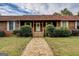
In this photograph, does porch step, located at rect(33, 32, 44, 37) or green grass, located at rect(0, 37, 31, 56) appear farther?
porch step, located at rect(33, 32, 44, 37)

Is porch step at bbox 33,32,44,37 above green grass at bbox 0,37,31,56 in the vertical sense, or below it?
above

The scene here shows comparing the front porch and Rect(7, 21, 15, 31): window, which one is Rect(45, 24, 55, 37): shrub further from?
Rect(7, 21, 15, 31): window

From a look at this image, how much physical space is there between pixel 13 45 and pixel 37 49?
524 millimetres

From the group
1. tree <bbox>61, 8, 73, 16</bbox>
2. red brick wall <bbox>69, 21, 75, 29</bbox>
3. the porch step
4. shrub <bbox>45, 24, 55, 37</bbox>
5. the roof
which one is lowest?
the porch step

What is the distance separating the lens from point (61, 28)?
7664 millimetres

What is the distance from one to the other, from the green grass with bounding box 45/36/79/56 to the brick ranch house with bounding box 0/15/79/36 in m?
0.26

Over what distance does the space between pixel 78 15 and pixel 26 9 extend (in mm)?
1136

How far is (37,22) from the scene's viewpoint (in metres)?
7.66

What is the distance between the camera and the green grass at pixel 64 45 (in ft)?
24.6

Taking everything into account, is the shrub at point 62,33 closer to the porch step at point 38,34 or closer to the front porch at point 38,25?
the front porch at point 38,25

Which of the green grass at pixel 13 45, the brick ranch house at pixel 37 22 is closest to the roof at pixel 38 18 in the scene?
the brick ranch house at pixel 37 22

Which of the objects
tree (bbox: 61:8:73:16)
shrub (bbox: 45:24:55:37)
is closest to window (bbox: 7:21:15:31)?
shrub (bbox: 45:24:55:37)

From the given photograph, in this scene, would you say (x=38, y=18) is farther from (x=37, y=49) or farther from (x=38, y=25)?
(x=37, y=49)

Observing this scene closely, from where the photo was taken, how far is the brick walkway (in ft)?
24.6
